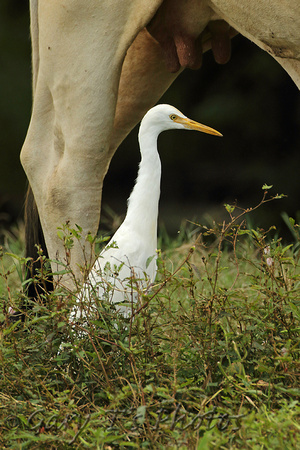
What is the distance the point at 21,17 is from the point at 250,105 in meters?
1.92

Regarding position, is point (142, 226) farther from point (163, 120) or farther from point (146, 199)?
point (163, 120)

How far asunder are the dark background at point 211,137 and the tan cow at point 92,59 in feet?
9.58

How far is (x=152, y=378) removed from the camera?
1946 millimetres

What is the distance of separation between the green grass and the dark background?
3.70 metres

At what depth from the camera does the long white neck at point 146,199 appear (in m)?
2.96

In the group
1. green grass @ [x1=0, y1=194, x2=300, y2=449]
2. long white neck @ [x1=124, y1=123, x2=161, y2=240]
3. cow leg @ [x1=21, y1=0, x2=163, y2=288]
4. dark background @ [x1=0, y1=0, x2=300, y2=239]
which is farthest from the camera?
dark background @ [x1=0, y1=0, x2=300, y2=239]

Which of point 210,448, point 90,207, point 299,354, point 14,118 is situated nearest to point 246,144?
A: point 14,118

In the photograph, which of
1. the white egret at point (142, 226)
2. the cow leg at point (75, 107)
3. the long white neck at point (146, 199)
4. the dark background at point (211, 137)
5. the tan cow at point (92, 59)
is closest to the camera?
the tan cow at point (92, 59)

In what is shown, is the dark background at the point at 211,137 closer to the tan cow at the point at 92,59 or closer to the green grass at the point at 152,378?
the tan cow at the point at 92,59

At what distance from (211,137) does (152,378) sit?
14.7ft

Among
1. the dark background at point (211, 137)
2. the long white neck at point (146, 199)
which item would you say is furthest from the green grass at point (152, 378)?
the dark background at point (211, 137)

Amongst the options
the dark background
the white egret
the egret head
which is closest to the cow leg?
the white egret

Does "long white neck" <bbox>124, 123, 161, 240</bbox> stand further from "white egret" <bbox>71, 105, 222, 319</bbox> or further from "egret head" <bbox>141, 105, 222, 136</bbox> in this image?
"egret head" <bbox>141, 105, 222, 136</bbox>

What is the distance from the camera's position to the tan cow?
2502 millimetres
